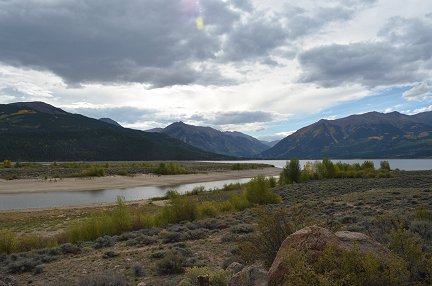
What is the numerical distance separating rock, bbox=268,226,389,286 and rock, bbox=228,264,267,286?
303 millimetres

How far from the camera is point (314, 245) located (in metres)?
5.48

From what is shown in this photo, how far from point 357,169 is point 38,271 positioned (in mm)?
52389

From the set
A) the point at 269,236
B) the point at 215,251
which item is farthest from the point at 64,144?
the point at 269,236

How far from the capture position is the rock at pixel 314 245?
17.3 feet

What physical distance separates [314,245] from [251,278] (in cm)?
117

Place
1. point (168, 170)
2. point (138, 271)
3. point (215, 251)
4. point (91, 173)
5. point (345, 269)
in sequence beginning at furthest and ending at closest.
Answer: point (168, 170) < point (91, 173) < point (215, 251) < point (138, 271) < point (345, 269)

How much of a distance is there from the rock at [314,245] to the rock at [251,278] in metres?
0.30

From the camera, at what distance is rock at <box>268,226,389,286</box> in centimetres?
526

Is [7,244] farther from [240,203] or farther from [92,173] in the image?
[92,173]

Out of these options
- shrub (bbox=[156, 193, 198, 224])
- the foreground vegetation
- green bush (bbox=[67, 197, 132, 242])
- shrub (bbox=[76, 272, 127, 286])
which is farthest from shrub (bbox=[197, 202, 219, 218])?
shrub (bbox=[76, 272, 127, 286])

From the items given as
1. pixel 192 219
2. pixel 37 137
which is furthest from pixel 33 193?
pixel 37 137

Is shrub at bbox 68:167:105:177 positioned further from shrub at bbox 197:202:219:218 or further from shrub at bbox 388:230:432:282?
shrub at bbox 388:230:432:282

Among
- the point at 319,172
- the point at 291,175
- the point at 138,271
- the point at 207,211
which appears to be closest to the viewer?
the point at 138,271

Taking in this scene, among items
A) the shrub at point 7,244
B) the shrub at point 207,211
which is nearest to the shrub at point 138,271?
the shrub at point 7,244
